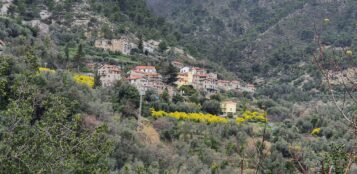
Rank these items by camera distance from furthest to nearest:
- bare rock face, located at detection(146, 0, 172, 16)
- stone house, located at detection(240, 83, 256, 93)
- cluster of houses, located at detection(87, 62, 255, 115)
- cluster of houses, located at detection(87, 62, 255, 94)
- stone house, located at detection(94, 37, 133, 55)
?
bare rock face, located at detection(146, 0, 172, 16), stone house, located at detection(240, 83, 256, 93), stone house, located at detection(94, 37, 133, 55), cluster of houses, located at detection(87, 62, 255, 94), cluster of houses, located at detection(87, 62, 255, 115)

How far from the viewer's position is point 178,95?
137 feet

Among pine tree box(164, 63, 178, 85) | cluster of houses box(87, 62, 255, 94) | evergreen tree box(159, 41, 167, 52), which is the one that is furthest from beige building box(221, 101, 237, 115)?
evergreen tree box(159, 41, 167, 52)

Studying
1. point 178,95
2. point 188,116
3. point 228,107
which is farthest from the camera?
point 228,107

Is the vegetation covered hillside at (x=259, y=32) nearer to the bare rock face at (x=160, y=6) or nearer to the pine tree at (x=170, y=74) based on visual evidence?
the bare rock face at (x=160, y=6)

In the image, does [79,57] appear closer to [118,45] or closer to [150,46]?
[118,45]

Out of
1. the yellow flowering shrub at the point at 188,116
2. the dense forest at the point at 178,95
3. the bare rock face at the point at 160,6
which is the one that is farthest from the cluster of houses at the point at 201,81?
the bare rock face at the point at 160,6

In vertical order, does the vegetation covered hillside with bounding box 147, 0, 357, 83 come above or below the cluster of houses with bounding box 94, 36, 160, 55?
above

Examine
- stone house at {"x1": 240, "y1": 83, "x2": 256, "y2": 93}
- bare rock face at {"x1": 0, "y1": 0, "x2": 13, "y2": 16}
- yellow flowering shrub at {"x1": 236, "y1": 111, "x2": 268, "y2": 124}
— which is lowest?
yellow flowering shrub at {"x1": 236, "y1": 111, "x2": 268, "y2": 124}

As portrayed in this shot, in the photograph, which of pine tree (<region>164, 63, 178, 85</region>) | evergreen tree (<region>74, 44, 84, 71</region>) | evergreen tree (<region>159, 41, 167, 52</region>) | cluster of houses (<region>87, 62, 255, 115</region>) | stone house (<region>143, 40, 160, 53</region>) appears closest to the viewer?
evergreen tree (<region>74, 44, 84, 71</region>)

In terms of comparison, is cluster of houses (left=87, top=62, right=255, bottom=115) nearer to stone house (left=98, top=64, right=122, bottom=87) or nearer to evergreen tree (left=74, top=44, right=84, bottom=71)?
stone house (left=98, top=64, right=122, bottom=87)

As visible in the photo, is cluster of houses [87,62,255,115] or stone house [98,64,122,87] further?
stone house [98,64,122,87]

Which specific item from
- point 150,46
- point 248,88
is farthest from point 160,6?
point 248,88

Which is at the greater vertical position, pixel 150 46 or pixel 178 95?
pixel 150 46

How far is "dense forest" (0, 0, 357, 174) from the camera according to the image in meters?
8.73
